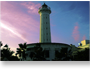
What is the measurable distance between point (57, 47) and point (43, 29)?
645 inches

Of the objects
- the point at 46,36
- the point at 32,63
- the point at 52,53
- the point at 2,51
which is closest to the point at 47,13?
the point at 46,36

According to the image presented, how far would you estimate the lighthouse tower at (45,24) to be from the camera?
5622 centimetres

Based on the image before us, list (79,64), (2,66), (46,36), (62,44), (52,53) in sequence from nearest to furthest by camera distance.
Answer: (2,66) → (79,64) → (52,53) → (62,44) → (46,36)

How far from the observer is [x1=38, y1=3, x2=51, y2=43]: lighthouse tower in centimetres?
5622

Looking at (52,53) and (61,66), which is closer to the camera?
(61,66)

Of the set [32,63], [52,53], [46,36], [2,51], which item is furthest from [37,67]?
[46,36]

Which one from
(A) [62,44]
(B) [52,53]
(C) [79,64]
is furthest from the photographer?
(A) [62,44]

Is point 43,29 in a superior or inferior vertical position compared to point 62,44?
superior

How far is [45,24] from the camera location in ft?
190

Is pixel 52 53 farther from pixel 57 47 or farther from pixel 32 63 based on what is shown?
pixel 32 63

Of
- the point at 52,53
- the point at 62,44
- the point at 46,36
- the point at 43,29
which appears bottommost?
the point at 52,53

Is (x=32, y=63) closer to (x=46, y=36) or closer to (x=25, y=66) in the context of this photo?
(x=25, y=66)

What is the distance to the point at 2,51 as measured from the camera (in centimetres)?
4803

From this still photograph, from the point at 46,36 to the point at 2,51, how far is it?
23.3 m
